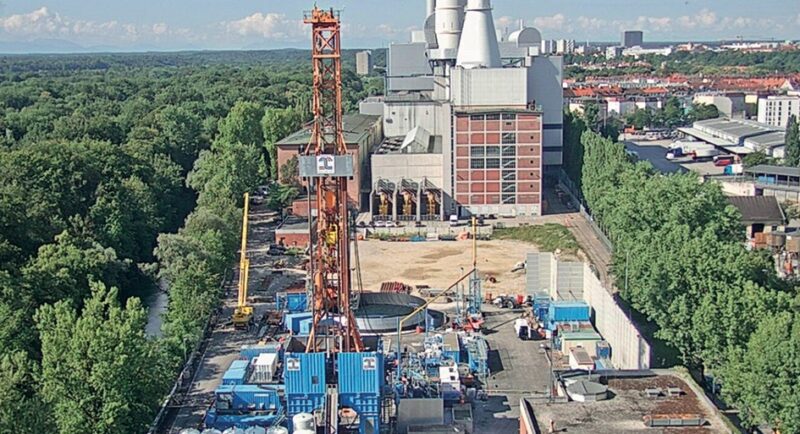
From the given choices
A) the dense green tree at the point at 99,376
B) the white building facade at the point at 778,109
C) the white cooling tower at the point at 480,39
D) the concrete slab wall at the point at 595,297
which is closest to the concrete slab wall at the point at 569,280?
the concrete slab wall at the point at 595,297

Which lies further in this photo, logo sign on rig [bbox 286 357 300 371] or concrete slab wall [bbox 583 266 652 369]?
concrete slab wall [bbox 583 266 652 369]

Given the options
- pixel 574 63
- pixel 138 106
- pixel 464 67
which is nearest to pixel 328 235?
pixel 464 67

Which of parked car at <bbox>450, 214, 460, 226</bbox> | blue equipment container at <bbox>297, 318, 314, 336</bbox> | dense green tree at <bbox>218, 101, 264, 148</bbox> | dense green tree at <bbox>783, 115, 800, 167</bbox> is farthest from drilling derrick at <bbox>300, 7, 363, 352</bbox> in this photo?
dense green tree at <bbox>783, 115, 800, 167</bbox>

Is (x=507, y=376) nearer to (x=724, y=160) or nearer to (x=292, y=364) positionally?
(x=292, y=364)

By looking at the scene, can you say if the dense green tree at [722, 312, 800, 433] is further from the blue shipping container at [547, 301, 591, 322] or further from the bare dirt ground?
the bare dirt ground

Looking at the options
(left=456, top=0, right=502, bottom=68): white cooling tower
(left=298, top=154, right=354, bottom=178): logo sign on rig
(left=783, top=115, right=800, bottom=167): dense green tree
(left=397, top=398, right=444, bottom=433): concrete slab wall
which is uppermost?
(left=456, top=0, right=502, bottom=68): white cooling tower

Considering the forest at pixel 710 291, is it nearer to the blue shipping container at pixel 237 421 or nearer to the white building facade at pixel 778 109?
the blue shipping container at pixel 237 421

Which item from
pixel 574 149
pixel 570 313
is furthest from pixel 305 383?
pixel 574 149
